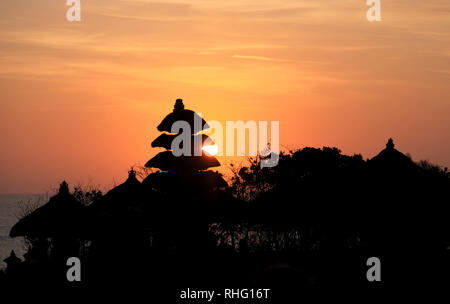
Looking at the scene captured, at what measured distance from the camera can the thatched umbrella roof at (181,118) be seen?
1249 inches

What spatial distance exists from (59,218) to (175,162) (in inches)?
273

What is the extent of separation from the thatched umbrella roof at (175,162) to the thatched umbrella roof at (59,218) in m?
6.08

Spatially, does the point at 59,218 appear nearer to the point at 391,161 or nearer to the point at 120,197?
the point at 120,197

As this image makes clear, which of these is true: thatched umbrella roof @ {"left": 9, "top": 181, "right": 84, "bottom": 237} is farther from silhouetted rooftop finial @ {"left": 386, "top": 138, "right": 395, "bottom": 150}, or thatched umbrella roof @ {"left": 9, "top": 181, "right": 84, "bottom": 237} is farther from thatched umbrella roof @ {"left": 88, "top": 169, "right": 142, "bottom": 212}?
silhouetted rooftop finial @ {"left": 386, "top": 138, "right": 395, "bottom": 150}

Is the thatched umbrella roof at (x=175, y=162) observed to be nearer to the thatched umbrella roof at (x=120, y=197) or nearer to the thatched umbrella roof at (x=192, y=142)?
the thatched umbrella roof at (x=192, y=142)

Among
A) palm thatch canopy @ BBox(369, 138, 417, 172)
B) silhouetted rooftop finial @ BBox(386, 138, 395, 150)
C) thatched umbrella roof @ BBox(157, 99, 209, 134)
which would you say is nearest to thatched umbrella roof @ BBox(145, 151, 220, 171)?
thatched umbrella roof @ BBox(157, 99, 209, 134)

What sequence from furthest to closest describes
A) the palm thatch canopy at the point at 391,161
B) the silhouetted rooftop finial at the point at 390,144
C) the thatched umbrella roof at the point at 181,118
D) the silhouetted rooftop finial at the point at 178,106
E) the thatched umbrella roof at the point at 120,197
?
the silhouetted rooftop finial at the point at 178,106, the thatched umbrella roof at the point at 181,118, the thatched umbrella roof at the point at 120,197, the silhouetted rooftop finial at the point at 390,144, the palm thatch canopy at the point at 391,161

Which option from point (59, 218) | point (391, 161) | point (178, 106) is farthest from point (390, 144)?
point (178, 106)

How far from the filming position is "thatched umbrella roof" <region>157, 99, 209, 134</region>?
31734 millimetres

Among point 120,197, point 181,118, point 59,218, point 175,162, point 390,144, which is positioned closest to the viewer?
point 390,144

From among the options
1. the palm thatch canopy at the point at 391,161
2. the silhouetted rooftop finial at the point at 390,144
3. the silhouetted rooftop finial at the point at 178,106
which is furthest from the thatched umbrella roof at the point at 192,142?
the silhouetted rooftop finial at the point at 390,144

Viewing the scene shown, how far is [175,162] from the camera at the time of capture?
103 feet
